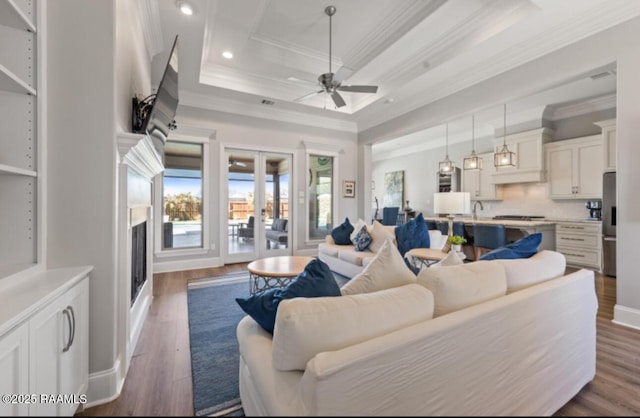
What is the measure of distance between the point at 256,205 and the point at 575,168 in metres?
5.85

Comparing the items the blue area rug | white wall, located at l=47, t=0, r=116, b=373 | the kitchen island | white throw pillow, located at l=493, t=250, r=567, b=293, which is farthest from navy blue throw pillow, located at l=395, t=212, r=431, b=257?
white wall, located at l=47, t=0, r=116, b=373

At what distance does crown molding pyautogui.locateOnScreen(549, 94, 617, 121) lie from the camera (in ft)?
15.4

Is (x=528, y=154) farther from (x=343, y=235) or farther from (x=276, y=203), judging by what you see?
(x=276, y=203)

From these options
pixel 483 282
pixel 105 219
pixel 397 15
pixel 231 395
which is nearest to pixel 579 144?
pixel 397 15

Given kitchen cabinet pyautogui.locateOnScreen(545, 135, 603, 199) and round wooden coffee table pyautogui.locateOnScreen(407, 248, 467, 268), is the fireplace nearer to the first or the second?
round wooden coffee table pyautogui.locateOnScreen(407, 248, 467, 268)

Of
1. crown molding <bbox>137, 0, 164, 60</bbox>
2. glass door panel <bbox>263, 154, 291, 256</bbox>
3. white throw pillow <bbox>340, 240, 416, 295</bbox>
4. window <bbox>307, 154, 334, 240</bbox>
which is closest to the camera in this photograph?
white throw pillow <bbox>340, 240, 416, 295</bbox>

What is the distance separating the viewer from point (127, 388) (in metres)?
1.70

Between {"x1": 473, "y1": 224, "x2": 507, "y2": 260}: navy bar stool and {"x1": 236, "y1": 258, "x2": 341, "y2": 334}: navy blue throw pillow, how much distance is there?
420 centimetres

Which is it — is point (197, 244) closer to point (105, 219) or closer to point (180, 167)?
point (180, 167)

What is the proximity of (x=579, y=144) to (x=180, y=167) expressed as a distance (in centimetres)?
699

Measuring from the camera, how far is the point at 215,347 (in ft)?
7.13

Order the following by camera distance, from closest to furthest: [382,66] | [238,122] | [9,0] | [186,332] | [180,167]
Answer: [9,0]
[186,332]
[382,66]
[180,167]
[238,122]

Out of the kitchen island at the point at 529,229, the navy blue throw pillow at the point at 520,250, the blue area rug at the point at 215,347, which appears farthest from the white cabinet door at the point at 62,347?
the kitchen island at the point at 529,229

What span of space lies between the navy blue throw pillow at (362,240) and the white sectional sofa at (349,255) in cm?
7
